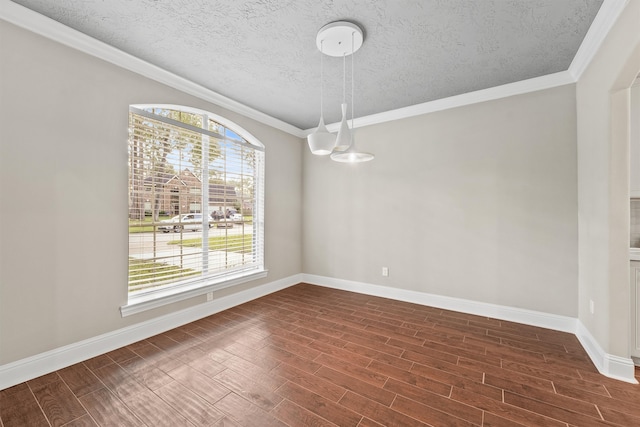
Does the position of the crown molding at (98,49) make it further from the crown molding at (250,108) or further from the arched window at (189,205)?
the arched window at (189,205)

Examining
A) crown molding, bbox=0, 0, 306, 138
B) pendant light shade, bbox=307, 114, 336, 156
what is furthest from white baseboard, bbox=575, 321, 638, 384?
crown molding, bbox=0, 0, 306, 138

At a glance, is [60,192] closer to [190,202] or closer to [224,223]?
[190,202]

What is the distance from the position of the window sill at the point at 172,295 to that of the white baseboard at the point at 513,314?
1.59 meters

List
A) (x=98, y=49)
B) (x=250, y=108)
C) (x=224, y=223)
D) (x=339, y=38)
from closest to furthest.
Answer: (x=339, y=38) → (x=98, y=49) → (x=224, y=223) → (x=250, y=108)

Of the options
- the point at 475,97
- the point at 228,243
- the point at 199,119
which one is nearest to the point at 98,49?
the point at 199,119

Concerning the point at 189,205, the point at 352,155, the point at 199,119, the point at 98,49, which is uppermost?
the point at 98,49

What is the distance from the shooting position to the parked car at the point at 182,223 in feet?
9.58

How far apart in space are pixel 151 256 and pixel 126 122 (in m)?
1.37

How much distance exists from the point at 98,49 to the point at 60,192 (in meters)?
1.31

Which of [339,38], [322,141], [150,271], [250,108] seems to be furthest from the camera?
[250,108]

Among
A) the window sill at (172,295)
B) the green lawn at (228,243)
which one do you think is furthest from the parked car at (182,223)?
the window sill at (172,295)

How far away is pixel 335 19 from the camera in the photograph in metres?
2.06

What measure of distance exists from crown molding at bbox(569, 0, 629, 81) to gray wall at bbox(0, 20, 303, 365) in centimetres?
394

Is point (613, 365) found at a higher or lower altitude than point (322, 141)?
lower
